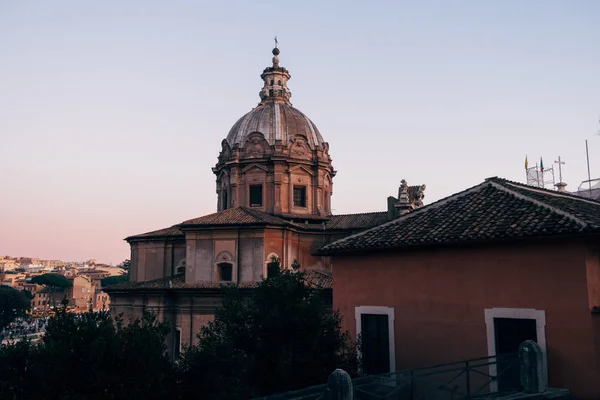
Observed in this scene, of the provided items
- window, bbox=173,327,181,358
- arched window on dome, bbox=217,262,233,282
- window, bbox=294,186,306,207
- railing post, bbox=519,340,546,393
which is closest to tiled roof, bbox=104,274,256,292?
arched window on dome, bbox=217,262,233,282

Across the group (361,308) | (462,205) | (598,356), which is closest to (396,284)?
(361,308)

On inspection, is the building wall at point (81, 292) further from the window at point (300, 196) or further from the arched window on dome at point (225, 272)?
the arched window on dome at point (225, 272)

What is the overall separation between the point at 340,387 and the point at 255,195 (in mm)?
26650

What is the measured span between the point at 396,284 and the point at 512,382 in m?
3.39

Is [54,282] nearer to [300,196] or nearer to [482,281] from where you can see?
[300,196]

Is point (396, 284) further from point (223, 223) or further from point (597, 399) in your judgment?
point (223, 223)

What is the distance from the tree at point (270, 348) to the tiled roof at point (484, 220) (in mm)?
2637

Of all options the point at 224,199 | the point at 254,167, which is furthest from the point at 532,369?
the point at 224,199

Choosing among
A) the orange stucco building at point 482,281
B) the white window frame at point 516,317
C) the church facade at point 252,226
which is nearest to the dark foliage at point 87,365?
the orange stucco building at point 482,281

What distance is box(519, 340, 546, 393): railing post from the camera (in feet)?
33.2

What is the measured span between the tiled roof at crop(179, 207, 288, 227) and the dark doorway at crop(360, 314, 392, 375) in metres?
13.6

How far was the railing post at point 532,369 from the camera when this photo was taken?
10109 millimetres

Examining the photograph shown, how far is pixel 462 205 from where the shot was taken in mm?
13969

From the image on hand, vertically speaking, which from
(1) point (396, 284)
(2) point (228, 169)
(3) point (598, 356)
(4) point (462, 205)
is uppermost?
(2) point (228, 169)
